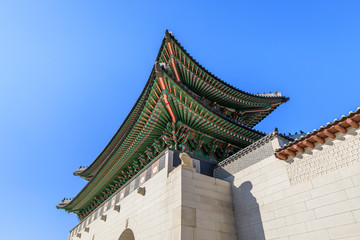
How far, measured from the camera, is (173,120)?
10773 millimetres

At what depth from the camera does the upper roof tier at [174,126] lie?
A: 33.0 ft

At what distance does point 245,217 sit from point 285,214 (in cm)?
147

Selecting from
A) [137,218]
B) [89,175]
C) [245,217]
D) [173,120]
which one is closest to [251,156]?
[245,217]

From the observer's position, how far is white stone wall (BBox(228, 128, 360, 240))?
A: 219 inches

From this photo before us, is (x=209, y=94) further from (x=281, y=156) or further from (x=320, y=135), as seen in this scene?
(x=320, y=135)

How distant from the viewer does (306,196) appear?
635 cm

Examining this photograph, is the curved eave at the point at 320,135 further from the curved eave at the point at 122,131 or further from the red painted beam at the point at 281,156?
the curved eave at the point at 122,131

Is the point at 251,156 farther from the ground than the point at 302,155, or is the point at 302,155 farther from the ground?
the point at 251,156

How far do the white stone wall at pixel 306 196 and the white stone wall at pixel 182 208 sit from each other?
71 cm

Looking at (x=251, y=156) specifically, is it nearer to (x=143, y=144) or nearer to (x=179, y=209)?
(x=179, y=209)

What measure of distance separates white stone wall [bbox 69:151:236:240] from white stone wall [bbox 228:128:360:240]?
2.32 feet

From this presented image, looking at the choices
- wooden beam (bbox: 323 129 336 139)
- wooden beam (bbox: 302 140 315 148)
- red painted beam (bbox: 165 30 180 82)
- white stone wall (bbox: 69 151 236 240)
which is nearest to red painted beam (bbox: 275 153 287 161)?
wooden beam (bbox: 302 140 315 148)

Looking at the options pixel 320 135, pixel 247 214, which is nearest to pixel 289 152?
pixel 320 135

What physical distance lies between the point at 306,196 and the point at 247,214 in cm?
212
